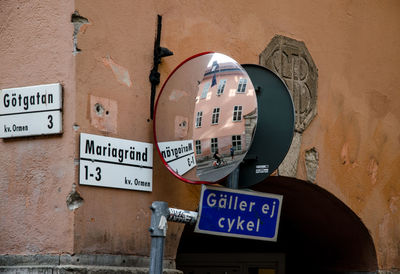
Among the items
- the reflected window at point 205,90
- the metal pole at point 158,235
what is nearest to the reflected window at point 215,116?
the reflected window at point 205,90

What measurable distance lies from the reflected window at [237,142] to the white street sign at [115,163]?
621 mm

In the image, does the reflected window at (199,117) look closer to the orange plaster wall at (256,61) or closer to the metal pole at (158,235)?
the orange plaster wall at (256,61)

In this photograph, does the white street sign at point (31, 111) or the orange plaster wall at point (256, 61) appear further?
the orange plaster wall at point (256, 61)

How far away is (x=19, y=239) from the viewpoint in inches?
193

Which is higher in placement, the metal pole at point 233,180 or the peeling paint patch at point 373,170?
the peeling paint patch at point 373,170

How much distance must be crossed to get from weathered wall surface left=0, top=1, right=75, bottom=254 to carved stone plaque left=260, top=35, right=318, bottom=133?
1.75 m

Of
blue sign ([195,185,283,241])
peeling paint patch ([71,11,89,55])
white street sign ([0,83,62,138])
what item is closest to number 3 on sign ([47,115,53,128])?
white street sign ([0,83,62,138])

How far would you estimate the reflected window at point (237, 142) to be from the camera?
4.87 metres

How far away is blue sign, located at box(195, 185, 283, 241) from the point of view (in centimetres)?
480

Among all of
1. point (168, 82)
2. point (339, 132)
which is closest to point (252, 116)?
point (168, 82)

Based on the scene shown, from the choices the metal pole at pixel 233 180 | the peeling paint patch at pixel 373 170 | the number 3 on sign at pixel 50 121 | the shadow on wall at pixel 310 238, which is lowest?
the shadow on wall at pixel 310 238

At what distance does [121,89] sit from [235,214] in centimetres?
105

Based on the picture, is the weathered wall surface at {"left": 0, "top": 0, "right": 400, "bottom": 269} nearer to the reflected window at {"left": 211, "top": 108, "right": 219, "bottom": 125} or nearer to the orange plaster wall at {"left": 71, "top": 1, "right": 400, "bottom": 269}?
the orange plaster wall at {"left": 71, "top": 1, "right": 400, "bottom": 269}

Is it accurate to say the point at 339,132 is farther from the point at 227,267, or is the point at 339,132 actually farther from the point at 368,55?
the point at 227,267
